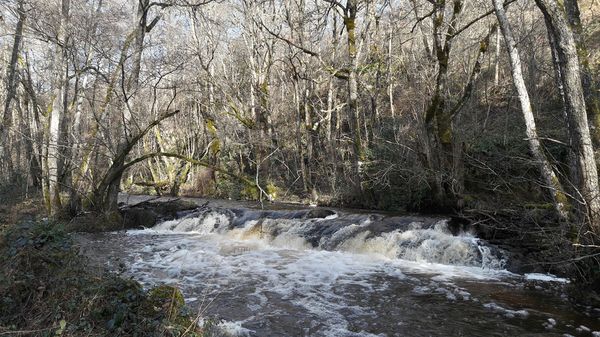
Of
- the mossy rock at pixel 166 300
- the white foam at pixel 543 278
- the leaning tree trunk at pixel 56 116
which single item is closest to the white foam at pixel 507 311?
the white foam at pixel 543 278

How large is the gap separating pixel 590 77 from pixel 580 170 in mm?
3497

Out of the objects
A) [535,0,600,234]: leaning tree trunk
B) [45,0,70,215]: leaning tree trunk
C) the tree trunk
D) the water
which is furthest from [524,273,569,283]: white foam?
[45,0,70,215]: leaning tree trunk

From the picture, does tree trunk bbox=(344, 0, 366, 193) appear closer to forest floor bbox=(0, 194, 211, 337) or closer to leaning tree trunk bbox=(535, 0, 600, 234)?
leaning tree trunk bbox=(535, 0, 600, 234)

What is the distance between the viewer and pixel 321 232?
37.4 feet

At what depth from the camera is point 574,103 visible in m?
5.71

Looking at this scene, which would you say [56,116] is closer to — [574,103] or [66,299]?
[66,299]

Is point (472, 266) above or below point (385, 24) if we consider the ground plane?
below

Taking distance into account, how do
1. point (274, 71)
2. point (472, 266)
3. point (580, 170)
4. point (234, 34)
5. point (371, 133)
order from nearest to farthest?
1. point (580, 170)
2. point (472, 266)
3. point (371, 133)
4. point (234, 34)
5. point (274, 71)

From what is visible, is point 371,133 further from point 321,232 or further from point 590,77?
point 590,77

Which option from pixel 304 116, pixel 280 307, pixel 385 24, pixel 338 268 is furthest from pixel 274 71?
pixel 280 307

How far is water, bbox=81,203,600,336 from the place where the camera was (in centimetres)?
574

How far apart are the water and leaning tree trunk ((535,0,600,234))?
1944 millimetres

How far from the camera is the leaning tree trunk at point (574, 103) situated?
18.3 ft

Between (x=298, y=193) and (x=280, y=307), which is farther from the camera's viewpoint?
(x=298, y=193)
